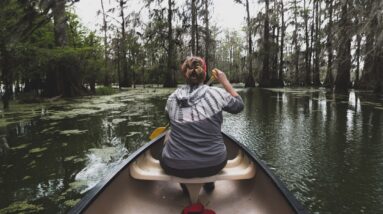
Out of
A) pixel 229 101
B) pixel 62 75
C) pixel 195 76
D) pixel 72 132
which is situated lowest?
pixel 72 132

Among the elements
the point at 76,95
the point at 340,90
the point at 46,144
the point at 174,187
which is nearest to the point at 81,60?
the point at 76,95

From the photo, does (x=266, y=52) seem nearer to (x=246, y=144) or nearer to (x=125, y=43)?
(x=125, y=43)

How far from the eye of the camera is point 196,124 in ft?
8.01

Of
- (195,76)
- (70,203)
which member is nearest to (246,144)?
(70,203)

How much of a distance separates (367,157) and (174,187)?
3.37m

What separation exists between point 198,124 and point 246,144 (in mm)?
3568

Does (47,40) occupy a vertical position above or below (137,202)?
above

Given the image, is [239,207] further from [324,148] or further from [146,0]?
[146,0]

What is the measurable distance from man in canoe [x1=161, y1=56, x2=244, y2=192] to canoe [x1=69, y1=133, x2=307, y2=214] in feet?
0.36

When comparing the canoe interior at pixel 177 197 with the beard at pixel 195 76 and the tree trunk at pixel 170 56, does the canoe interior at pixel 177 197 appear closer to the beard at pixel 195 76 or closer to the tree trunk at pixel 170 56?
the beard at pixel 195 76

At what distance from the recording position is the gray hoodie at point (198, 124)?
2.44 meters

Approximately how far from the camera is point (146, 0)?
83.8 ft

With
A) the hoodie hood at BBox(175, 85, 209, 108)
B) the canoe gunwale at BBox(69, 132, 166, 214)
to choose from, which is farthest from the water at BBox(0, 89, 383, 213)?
the hoodie hood at BBox(175, 85, 209, 108)

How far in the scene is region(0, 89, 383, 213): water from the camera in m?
3.54
